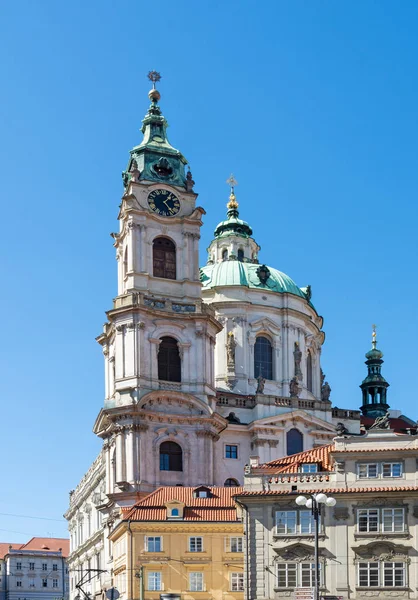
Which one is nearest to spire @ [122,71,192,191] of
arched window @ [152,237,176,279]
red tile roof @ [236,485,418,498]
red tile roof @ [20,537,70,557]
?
arched window @ [152,237,176,279]

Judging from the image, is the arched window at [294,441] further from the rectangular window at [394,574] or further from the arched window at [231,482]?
the rectangular window at [394,574]

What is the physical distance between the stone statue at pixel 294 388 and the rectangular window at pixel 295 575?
37281 millimetres

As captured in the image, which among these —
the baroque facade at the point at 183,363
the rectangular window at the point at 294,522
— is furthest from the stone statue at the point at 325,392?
the rectangular window at the point at 294,522

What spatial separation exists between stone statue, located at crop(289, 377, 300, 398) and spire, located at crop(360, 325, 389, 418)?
22.2m

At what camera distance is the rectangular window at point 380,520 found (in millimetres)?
52875

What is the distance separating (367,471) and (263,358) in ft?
132

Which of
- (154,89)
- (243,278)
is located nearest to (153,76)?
(154,89)

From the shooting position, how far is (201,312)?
276 ft

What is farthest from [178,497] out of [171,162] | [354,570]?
[171,162]

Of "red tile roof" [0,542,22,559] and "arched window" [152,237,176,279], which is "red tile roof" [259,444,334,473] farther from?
"red tile roof" [0,542,22,559]

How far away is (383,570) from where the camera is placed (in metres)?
52.2

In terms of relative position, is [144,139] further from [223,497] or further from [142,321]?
[223,497]

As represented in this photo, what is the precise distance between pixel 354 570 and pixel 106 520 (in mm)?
33032

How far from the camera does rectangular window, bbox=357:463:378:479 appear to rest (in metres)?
54.2
